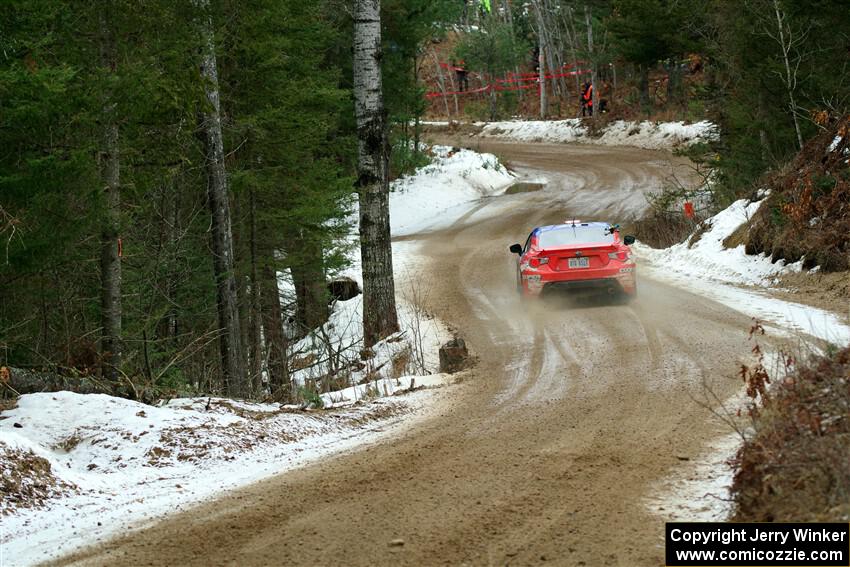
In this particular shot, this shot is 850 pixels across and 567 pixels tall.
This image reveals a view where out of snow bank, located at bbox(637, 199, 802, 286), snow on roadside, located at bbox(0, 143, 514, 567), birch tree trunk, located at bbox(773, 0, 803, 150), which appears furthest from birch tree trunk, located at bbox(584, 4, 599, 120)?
snow on roadside, located at bbox(0, 143, 514, 567)

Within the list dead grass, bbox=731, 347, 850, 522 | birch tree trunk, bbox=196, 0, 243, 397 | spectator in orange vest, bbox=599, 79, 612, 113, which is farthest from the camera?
spectator in orange vest, bbox=599, 79, 612, 113

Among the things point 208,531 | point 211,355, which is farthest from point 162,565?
point 211,355

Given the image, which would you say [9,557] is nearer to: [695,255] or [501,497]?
[501,497]

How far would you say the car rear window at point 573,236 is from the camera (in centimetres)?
1681

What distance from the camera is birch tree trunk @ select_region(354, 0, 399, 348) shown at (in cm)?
1470

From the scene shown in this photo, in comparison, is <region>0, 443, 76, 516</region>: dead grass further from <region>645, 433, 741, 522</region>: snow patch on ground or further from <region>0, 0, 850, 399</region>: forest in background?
<region>645, 433, 741, 522</region>: snow patch on ground

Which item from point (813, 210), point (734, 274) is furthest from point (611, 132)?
point (813, 210)

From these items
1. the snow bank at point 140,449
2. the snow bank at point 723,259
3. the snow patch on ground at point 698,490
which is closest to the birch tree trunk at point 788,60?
Answer: the snow bank at point 723,259

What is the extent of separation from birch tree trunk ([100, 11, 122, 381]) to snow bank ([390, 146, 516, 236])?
2115 cm

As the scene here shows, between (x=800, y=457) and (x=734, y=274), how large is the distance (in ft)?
46.3

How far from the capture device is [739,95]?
924 inches

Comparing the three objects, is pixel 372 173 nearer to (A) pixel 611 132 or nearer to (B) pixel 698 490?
(B) pixel 698 490

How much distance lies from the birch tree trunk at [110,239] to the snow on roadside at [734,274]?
8638 millimetres

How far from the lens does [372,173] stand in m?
15.0
